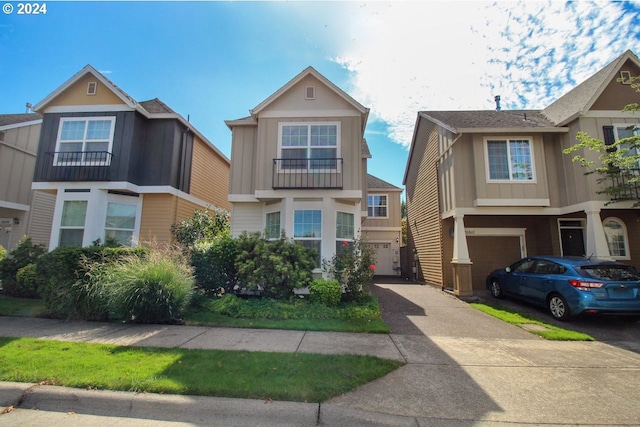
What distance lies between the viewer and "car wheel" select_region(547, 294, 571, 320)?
25.0 feet

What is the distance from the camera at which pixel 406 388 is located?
3.85m

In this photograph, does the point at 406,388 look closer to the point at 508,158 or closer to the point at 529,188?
the point at 529,188

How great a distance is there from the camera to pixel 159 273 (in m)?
6.63

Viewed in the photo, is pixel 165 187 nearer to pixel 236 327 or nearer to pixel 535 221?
pixel 236 327

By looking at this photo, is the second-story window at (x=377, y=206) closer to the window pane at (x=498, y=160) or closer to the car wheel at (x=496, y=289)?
the window pane at (x=498, y=160)

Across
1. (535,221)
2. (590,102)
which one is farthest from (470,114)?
(535,221)

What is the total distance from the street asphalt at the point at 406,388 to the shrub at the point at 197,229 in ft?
17.6

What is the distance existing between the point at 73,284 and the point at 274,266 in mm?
4647

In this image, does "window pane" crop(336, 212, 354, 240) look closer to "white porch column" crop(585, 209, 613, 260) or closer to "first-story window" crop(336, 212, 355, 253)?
"first-story window" crop(336, 212, 355, 253)

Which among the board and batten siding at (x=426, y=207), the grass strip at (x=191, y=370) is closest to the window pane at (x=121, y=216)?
the grass strip at (x=191, y=370)

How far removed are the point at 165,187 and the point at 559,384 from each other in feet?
41.7

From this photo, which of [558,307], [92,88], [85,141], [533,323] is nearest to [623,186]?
[558,307]

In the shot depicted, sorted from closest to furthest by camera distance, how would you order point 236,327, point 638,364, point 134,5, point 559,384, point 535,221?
point 559,384 < point 638,364 < point 236,327 < point 134,5 < point 535,221

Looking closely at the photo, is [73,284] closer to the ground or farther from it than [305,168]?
closer to the ground
